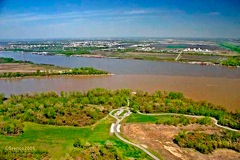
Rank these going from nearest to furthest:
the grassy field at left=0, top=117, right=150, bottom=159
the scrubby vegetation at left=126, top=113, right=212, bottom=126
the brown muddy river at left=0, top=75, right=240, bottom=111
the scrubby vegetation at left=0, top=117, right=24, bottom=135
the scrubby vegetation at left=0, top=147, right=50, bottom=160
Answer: the scrubby vegetation at left=0, top=147, right=50, bottom=160
the grassy field at left=0, top=117, right=150, bottom=159
the scrubby vegetation at left=0, top=117, right=24, bottom=135
the scrubby vegetation at left=126, top=113, right=212, bottom=126
the brown muddy river at left=0, top=75, right=240, bottom=111

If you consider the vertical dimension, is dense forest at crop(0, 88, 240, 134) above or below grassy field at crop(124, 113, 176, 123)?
above

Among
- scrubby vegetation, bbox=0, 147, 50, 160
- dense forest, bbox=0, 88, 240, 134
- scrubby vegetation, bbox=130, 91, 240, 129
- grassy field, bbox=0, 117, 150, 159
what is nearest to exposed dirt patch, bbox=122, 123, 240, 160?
grassy field, bbox=0, 117, 150, 159

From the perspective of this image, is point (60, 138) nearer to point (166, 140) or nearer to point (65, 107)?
point (65, 107)

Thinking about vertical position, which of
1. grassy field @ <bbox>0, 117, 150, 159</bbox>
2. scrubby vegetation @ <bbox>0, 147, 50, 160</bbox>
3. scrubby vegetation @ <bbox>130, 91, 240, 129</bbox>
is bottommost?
grassy field @ <bbox>0, 117, 150, 159</bbox>

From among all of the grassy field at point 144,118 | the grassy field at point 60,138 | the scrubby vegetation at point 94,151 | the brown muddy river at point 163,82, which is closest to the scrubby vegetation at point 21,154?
the grassy field at point 60,138

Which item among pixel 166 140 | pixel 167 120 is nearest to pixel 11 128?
pixel 166 140

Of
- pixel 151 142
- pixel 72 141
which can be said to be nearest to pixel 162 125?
pixel 151 142

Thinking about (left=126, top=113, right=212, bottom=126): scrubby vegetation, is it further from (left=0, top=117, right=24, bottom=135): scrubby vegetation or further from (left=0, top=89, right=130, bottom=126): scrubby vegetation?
(left=0, top=117, right=24, bottom=135): scrubby vegetation
